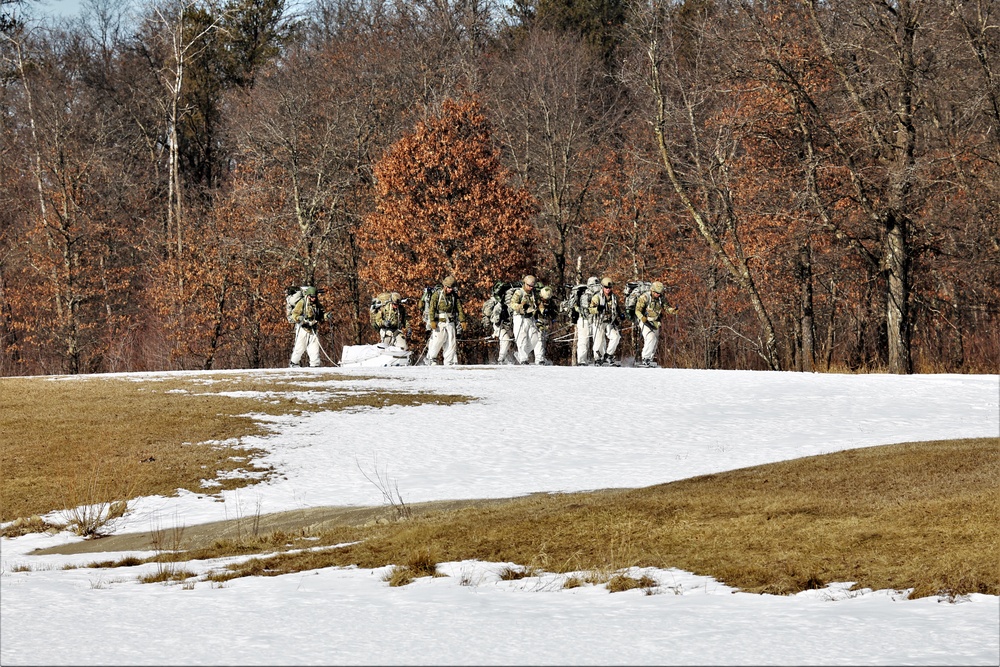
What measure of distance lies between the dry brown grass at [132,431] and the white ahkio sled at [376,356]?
158 inches

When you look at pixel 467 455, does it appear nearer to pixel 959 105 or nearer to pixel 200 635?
pixel 200 635

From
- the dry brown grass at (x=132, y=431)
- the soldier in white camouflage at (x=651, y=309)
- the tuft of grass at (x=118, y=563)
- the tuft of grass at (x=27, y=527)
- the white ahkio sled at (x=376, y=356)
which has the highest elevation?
the soldier in white camouflage at (x=651, y=309)

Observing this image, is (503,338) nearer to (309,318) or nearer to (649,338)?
(649,338)

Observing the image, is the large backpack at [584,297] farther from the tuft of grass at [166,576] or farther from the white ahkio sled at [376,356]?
the tuft of grass at [166,576]

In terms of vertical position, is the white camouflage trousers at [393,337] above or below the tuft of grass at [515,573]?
above

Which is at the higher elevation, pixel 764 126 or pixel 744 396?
pixel 764 126

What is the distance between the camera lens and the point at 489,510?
43.1ft

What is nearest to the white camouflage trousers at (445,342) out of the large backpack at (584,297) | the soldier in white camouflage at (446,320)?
the soldier in white camouflage at (446,320)

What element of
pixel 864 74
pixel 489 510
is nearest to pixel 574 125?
pixel 864 74

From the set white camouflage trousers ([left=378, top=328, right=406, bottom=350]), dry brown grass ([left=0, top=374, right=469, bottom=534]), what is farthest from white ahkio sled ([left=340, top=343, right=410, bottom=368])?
dry brown grass ([left=0, top=374, right=469, bottom=534])

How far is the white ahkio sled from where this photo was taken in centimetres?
2928

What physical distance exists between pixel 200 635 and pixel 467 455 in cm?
1095

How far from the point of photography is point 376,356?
29.4 metres

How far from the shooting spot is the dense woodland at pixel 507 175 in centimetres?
3434
